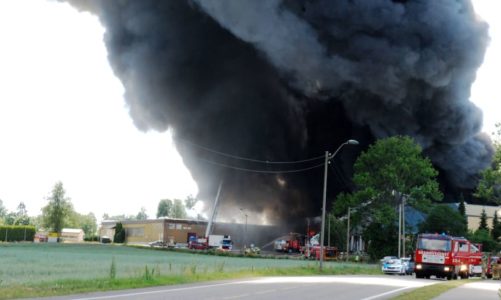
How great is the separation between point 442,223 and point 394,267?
3167cm

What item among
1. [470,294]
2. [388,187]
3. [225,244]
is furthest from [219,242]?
[470,294]

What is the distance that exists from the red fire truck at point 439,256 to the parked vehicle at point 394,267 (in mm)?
5979

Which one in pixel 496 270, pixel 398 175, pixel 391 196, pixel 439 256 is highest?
pixel 398 175

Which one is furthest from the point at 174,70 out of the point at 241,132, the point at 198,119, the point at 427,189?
the point at 427,189

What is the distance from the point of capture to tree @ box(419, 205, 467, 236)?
238ft

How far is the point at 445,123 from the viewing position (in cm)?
7188

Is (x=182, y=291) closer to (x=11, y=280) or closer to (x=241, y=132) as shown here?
(x=11, y=280)

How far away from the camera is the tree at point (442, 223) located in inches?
2852

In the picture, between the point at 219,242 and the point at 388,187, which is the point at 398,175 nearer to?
the point at 388,187

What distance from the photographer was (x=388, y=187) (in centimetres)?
7194

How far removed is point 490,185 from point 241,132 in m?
41.9

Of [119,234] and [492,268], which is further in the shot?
[119,234]

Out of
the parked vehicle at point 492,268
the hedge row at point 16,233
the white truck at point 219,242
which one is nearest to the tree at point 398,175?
the white truck at point 219,242

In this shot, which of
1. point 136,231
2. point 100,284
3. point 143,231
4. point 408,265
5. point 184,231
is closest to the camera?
point 100,284
